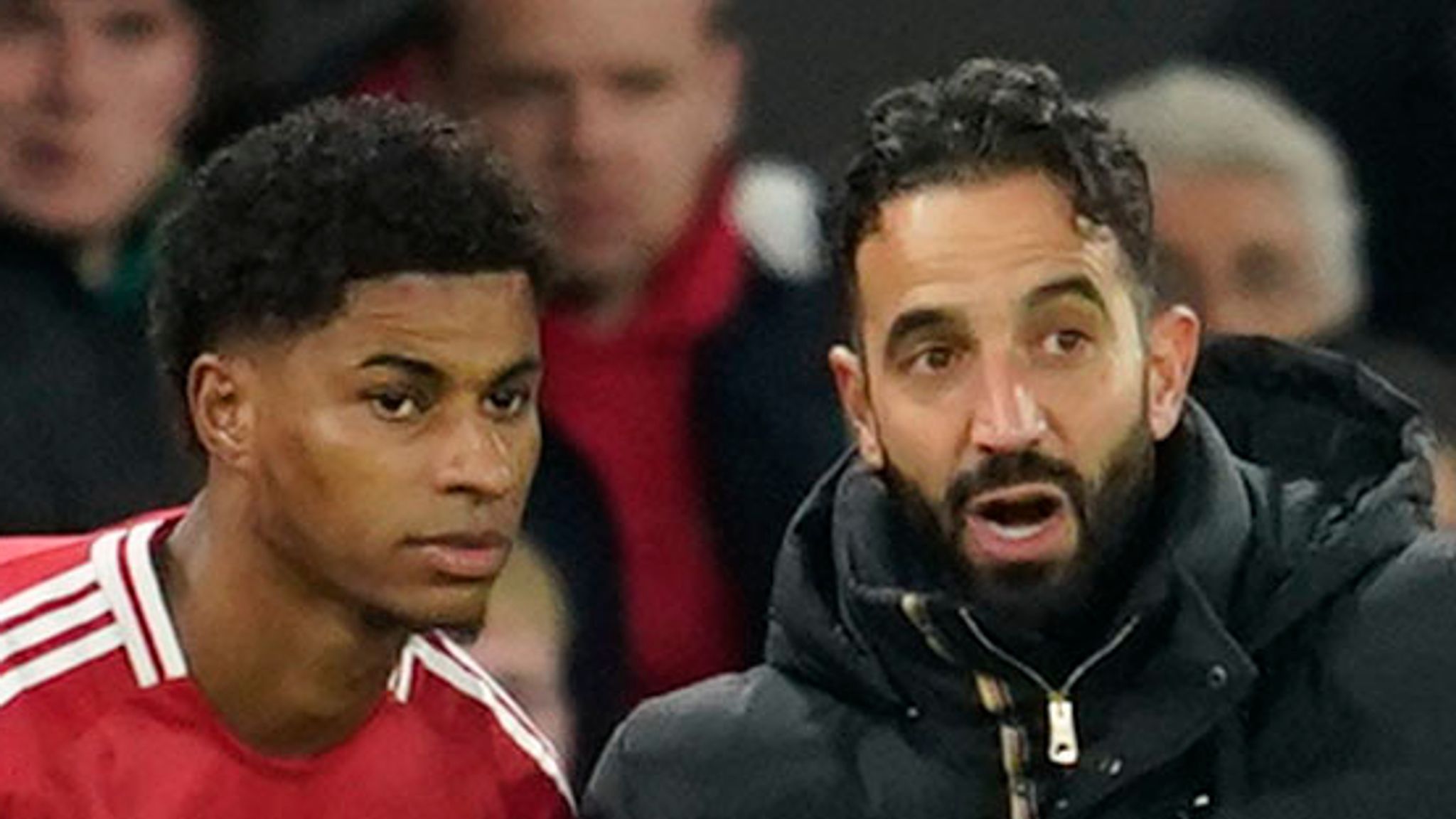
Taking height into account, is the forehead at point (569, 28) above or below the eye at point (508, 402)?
above

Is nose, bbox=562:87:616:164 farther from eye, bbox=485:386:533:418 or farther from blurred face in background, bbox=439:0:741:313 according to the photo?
eye, bbox=485:386:533:418

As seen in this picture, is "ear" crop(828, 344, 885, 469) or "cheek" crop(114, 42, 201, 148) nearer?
"ear" crop(828, 344, 885, 469)

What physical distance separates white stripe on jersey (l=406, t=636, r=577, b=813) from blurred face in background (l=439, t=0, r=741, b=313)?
48 cm

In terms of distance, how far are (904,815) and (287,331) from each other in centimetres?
32

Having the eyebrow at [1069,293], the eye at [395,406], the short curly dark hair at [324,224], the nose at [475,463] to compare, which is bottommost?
the nose at [475,463]

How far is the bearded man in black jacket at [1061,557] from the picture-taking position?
3.95ft

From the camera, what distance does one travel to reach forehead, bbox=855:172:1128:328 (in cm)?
121

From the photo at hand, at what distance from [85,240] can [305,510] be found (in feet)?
1.95

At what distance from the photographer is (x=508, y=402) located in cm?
125

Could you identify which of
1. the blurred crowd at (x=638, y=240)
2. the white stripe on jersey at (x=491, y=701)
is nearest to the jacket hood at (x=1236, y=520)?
the white stripe on jersey at (x=491, y=701)

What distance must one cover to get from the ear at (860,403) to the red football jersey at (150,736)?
0.23 m

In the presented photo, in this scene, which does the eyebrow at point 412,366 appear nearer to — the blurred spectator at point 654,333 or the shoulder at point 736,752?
the shoulder at point 736,752

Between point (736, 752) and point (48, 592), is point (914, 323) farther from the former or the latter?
point (48, 592)

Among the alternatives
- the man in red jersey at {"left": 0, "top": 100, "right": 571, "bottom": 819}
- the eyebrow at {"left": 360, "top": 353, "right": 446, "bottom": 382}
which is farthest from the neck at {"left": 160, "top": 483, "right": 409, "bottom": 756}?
the eyebrow at {"left": 360, "top": 353, "right": 446, "bottom": 382}
